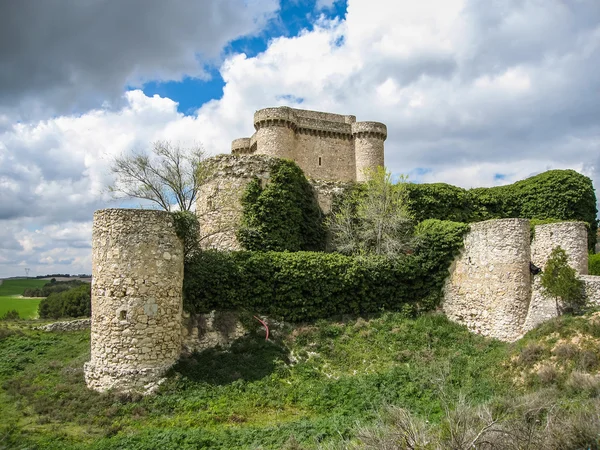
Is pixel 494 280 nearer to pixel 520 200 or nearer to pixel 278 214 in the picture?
pixel 278 214

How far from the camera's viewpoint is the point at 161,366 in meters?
13.4

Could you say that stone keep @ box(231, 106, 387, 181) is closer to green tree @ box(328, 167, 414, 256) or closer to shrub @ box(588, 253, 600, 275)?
green tree @ box(328, 167, 414, 256)

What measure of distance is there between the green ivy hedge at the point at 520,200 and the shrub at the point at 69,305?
84.9 ft

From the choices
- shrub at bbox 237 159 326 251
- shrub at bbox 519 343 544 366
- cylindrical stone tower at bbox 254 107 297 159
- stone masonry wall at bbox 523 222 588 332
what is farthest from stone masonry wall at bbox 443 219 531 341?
cylindrical stone tower at bbox 254 107 297 159

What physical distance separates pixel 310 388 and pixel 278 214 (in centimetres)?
811

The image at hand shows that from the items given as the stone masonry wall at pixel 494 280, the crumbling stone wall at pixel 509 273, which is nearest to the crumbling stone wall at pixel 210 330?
the stone masonry wall at pixel 494 280

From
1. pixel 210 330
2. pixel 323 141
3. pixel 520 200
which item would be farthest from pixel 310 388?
pixel 323 141

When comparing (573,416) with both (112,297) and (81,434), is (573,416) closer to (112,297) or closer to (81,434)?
(81,434)

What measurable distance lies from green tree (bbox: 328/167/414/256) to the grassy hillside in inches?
153

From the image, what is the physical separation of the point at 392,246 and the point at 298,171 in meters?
5.52

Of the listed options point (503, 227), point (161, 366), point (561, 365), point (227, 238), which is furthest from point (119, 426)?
point (503, 227)

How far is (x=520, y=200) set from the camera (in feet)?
81.3

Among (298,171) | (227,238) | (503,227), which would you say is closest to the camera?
(503,227)

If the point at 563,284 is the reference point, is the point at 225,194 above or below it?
above
